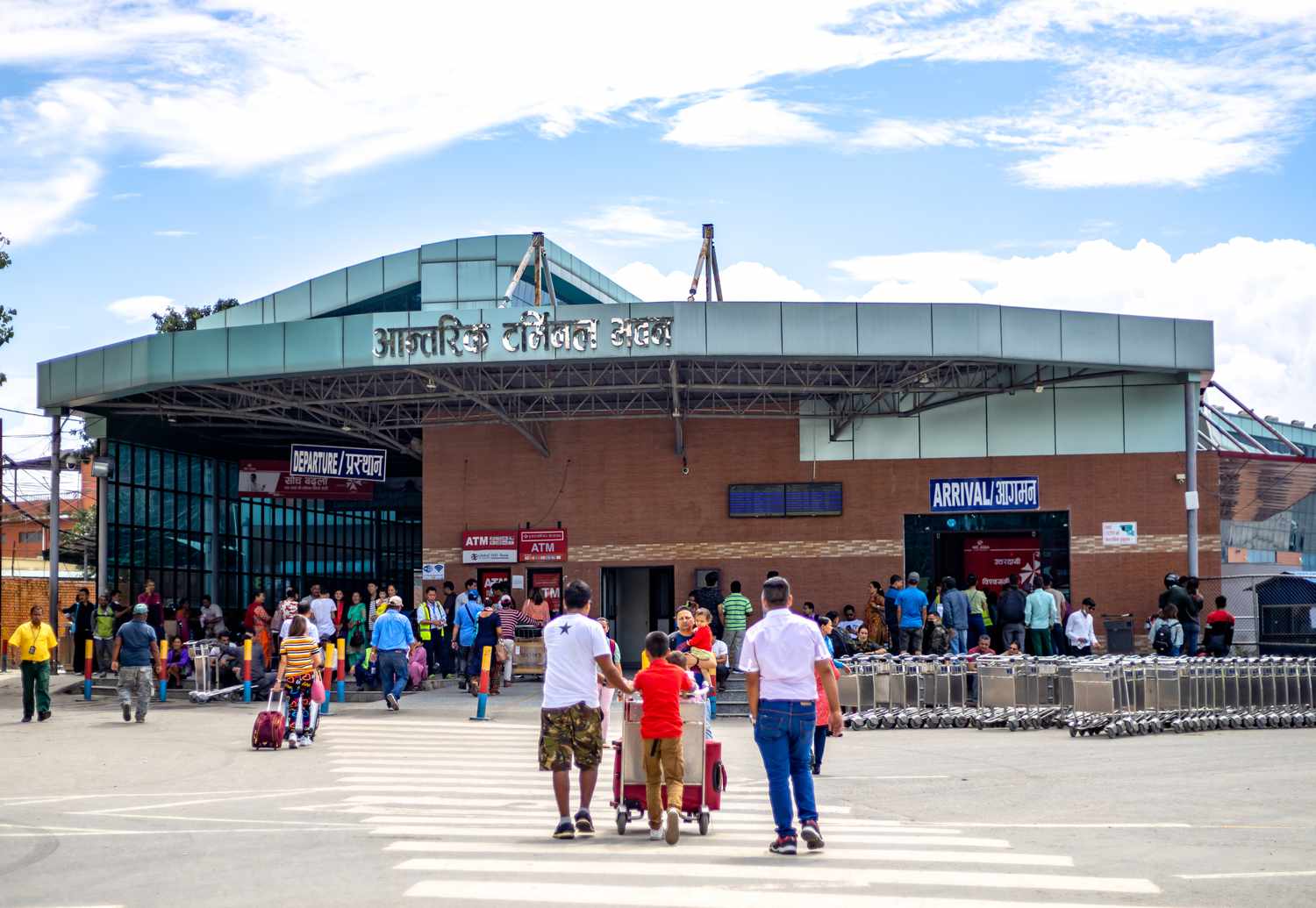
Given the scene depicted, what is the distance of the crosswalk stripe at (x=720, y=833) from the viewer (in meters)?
9.81

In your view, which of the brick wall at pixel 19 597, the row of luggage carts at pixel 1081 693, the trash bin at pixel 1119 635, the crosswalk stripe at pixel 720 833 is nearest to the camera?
the crosswalk stripe at pixel 720 833

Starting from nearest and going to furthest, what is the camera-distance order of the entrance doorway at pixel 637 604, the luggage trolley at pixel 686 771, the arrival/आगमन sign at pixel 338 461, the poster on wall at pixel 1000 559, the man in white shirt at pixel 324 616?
1. the luggage trolley at pixel 686 771
2. the man in white shirt at pixel 324 616
3. the poster on wall at pixel 1000 559
4. the entrance doorway at pixel 637 604
5. the arrival/आगमन sign at pixel 338 461

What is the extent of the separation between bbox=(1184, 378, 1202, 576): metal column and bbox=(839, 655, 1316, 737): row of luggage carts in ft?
23.5

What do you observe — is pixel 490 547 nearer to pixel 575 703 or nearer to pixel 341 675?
pixel 341 675

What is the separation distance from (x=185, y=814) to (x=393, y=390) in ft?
61.9

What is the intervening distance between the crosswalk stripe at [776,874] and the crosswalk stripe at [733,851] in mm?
170

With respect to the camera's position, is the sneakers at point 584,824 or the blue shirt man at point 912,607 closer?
the sneakers at point 584,824

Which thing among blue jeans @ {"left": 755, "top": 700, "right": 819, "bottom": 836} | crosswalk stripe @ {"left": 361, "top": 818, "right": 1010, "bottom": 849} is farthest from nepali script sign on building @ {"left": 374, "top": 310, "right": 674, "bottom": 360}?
blue jeans @ {"left": 755, "top": 700, "right": 819, "bottom": 836}

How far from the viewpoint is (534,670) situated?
28641 mm

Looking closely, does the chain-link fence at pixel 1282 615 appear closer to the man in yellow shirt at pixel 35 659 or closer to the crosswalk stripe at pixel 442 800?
the crosswalk stripe at pixel 442 800

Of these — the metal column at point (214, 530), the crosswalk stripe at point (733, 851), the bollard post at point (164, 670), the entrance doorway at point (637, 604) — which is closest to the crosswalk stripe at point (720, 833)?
the crosswalk stripe at point (733, 851)

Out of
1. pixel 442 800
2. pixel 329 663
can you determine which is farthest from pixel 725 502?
pixel 442 800

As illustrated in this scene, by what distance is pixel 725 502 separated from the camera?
30.9 m

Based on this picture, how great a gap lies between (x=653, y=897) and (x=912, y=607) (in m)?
18.3
